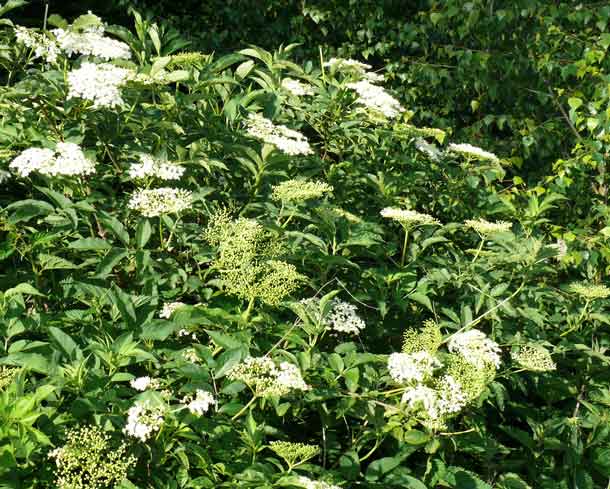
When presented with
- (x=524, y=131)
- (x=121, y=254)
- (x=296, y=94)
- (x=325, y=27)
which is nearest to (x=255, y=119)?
(x=296, y=94)

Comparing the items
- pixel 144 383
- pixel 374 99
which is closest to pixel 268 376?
pixel 144 383

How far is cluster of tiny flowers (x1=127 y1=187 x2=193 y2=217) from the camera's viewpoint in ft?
6.53

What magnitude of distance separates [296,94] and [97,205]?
3.06 ft

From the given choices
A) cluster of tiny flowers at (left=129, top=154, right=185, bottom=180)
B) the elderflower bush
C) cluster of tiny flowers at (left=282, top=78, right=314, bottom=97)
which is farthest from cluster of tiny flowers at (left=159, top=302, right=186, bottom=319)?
cluster of tiny flowers at (left=282, top=78, right=314, bottom=97)

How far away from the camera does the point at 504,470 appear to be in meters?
2.35

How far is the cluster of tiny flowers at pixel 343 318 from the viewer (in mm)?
2062

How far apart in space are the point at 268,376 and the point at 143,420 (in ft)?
1.13

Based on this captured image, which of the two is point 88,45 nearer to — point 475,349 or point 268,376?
point 268,376

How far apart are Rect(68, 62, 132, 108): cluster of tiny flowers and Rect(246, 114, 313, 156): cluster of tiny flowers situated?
0.43m

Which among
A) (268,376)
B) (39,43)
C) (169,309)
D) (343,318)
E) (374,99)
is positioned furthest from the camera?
(374,99)

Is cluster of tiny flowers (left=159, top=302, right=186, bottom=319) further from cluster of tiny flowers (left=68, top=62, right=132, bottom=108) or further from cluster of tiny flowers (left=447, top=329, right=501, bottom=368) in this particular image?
cluster of tiny flowers (left=447, top=329, right=501, bottom=368)

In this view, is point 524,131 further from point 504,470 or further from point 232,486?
point 232,486

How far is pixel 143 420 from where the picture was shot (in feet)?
5.15

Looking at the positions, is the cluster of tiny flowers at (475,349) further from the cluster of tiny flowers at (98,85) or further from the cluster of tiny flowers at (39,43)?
the cluster of tiny flowers at (39,43)
